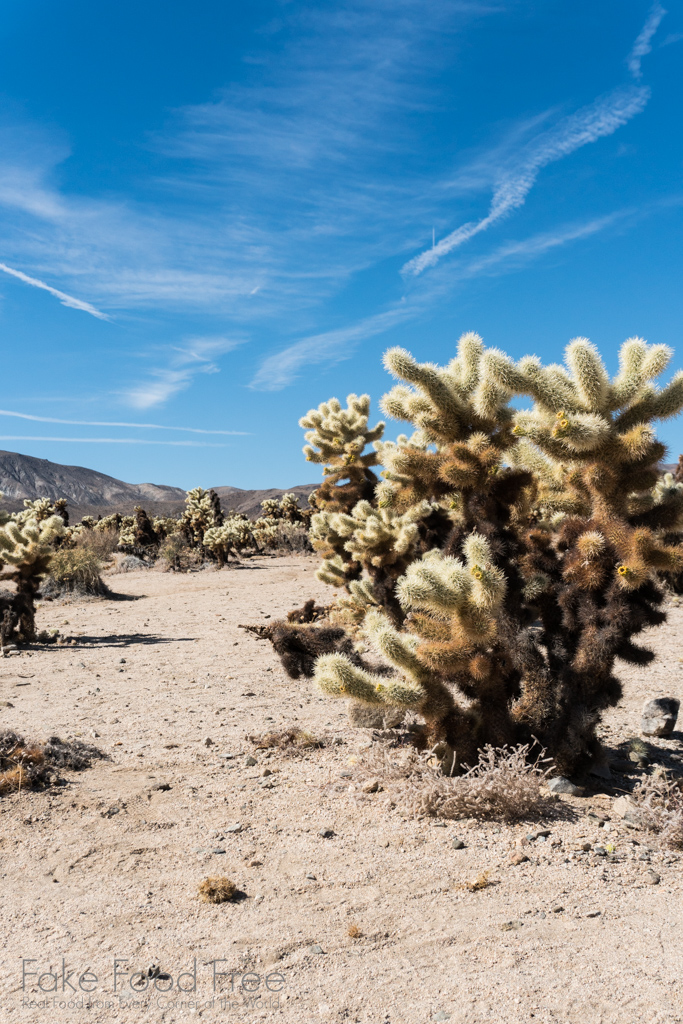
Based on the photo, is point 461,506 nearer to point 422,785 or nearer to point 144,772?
point 422,785

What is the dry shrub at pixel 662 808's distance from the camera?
388cm

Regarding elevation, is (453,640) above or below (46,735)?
above

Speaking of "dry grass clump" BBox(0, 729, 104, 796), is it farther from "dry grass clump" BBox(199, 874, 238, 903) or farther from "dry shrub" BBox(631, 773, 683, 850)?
"dry shrub" BBox(631, 773, 683, 850)

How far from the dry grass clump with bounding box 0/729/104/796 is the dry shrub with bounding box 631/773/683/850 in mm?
4202

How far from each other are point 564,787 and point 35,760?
3.98m

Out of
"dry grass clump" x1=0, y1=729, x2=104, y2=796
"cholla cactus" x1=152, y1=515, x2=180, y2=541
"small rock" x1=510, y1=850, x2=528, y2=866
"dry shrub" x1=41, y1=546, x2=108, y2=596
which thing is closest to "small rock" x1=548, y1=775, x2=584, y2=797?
"small rock" x1=510, y1=850, x2=528, y2=866

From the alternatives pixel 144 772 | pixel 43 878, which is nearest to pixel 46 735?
pixel 144 772

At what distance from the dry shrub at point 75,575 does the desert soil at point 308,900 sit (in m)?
11.5

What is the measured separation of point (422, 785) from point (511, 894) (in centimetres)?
101

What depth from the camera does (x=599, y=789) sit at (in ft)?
15.5

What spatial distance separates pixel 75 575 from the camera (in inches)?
Result: 690

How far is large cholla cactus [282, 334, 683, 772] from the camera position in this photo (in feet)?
14.3

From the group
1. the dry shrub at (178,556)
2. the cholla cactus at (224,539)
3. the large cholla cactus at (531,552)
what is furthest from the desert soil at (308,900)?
the dry shrub at (178,556)

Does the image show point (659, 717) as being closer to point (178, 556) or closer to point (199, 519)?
point (178, 556)
